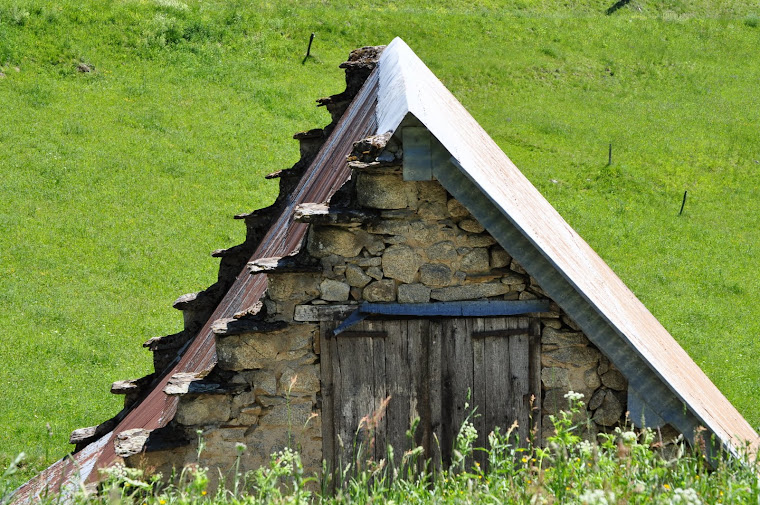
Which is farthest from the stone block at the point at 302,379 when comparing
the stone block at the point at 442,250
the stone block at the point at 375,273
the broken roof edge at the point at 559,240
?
the broken roof edge at the point at 559,240

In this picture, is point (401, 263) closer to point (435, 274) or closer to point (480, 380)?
point (435, 274)

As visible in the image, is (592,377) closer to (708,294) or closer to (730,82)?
(708,294)

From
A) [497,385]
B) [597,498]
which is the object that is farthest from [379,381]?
[597,498]

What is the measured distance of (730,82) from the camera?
3353cm

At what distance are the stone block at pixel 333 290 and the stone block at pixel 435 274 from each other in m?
0.59

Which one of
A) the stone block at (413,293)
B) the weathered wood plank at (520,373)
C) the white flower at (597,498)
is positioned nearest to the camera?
A: the white flower at (597,498)

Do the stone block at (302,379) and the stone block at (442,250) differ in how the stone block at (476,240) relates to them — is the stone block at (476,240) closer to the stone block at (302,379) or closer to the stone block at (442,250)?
the stone block at (442,250)

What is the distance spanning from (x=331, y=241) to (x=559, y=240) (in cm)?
235

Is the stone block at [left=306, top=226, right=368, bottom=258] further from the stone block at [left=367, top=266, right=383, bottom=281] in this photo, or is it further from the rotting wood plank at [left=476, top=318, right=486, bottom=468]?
the rotting wood plank at [left=476, top=318, right=486, bottom=468]

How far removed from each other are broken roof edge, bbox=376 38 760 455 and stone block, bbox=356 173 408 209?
14.3 inches

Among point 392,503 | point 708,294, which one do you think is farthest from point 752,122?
point 392,503

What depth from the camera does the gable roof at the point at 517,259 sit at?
6395 millimetres

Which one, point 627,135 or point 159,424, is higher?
point 627,135

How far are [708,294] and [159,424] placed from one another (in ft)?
58.8
